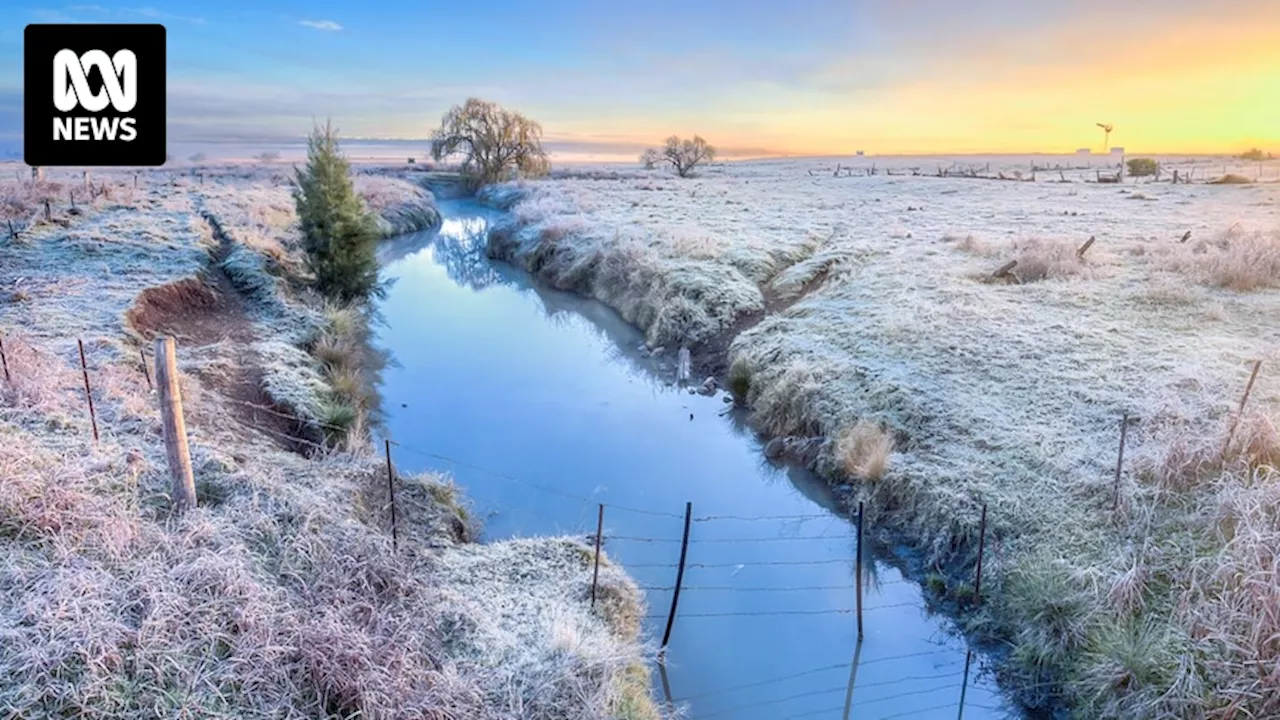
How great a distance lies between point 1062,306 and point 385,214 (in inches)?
1191

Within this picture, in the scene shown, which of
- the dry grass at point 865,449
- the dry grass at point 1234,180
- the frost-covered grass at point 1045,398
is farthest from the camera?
the dry grass at point 1234,180

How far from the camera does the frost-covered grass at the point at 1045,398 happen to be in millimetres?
6145

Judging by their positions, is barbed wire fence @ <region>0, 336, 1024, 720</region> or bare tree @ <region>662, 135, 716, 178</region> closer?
barbed wire fence @ <region>0, 336, 1024, 720</region>

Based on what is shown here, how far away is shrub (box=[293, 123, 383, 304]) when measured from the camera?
18219 mm

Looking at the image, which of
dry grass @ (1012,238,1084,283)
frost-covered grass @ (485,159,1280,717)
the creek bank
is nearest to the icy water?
the creek bank

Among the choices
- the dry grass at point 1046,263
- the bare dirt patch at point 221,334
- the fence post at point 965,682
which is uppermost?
the dry grass at point 1046,263

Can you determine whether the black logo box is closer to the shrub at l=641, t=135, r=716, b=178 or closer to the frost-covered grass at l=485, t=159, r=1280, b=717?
the frost-covered grass at l=485, t=159, r=1280, b=717

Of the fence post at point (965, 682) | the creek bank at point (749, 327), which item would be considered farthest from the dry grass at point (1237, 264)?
the fence post at point (965, 682)

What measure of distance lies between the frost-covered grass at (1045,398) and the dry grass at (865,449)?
0.13 feet

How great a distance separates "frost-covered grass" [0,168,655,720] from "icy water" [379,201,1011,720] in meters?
0.97

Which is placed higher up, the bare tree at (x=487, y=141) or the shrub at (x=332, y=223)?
the bare tree at (x=487, y=141)

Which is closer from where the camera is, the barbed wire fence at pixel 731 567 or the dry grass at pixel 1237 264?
the barbed wire fence at pixel 731 567

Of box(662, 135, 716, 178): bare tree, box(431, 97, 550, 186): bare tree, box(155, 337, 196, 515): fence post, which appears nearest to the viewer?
box(155, 337, 196, 515): fence post

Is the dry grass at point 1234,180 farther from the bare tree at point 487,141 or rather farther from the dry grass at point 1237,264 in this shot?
the bare tree at point 487,141
